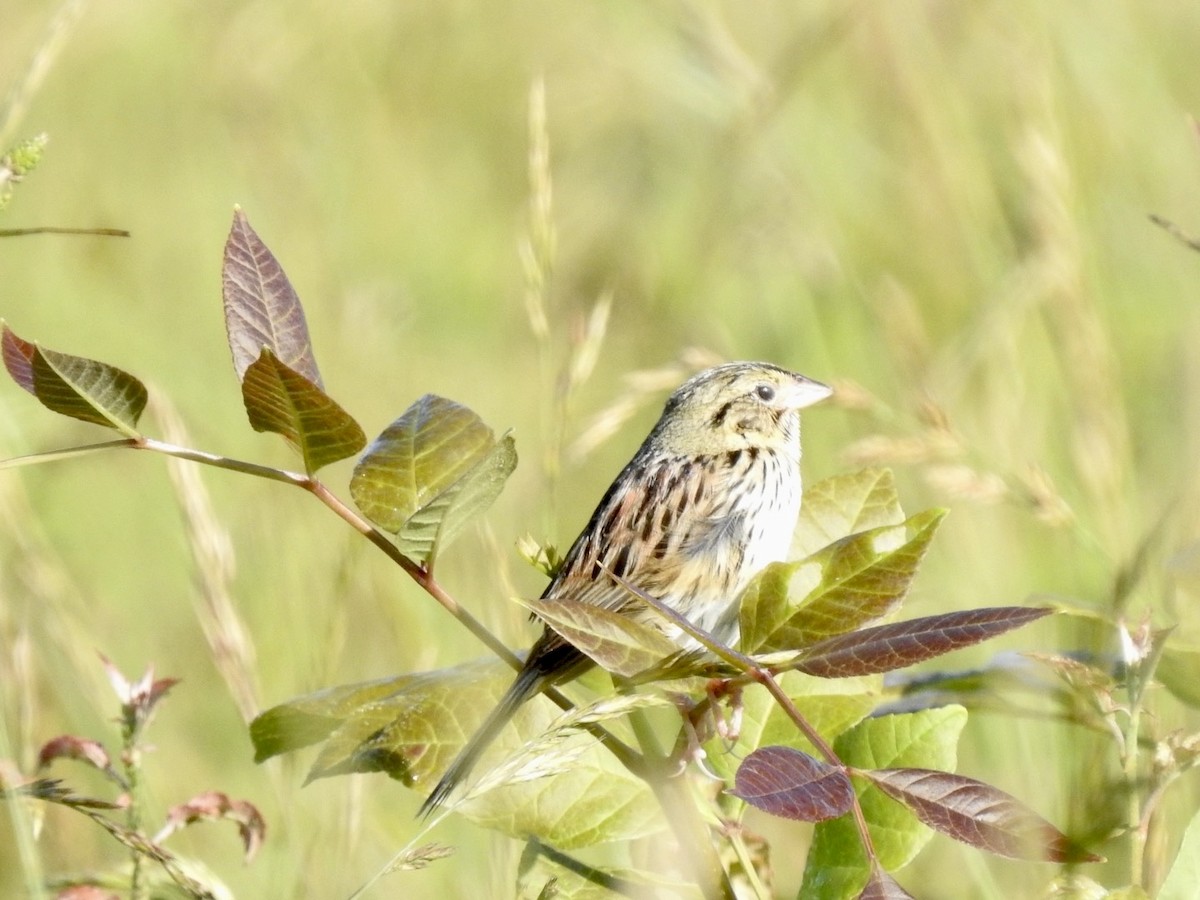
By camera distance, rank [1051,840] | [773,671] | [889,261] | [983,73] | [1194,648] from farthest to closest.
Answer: [983,73], [889,261], [1194,648], [773,671], [1051,840]

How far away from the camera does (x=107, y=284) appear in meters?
4.56

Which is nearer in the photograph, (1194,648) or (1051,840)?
(1051,840)

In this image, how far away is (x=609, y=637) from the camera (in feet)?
3.54

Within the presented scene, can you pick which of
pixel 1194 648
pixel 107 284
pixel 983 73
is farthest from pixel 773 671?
pixel 983 73

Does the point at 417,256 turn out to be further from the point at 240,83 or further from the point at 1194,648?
the point at 1194,648

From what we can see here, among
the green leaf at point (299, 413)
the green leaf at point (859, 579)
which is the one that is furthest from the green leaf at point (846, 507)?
the green leaf at point (299, 413)

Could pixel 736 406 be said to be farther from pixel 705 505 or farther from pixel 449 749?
pixel 449 749

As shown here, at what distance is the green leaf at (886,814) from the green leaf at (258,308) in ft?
1.86

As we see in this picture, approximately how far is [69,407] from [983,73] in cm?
458

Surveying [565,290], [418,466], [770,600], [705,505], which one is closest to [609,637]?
[770,600]

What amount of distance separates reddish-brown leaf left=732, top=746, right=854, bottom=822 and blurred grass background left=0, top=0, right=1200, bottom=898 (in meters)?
0.24

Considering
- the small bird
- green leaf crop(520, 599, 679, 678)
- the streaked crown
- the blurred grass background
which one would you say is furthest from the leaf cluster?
the streaked crown

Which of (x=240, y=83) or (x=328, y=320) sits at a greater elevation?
(x=240, y=83)

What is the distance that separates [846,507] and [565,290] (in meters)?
2.95
